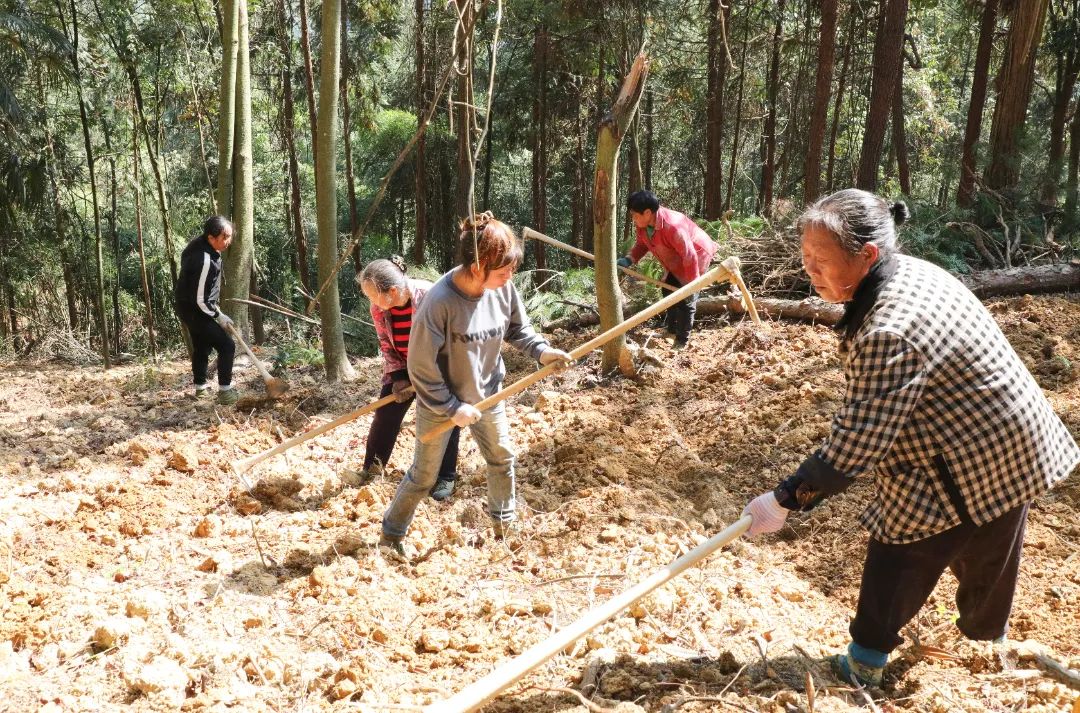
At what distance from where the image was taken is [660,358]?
6.90m

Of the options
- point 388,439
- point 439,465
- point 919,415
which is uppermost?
point 919,415

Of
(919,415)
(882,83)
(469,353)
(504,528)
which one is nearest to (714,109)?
(882,83)

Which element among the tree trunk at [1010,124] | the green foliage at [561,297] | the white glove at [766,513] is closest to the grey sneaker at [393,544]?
the white glove at [766,513]

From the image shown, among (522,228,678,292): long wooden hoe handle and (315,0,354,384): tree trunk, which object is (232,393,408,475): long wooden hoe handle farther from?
(315,0,354,384): tree trunk

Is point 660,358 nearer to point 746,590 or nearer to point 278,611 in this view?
point 746,590

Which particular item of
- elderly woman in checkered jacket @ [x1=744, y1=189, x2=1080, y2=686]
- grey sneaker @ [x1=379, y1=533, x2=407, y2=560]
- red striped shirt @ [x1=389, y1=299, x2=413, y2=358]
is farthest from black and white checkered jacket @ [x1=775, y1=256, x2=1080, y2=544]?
red striped shirt @ [x1=389, y1=299, x2=413, y2=358]

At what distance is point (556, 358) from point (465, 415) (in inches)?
23.5

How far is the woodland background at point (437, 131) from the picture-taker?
8.32 meters

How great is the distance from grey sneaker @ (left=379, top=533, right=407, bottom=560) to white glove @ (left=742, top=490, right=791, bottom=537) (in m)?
2.02

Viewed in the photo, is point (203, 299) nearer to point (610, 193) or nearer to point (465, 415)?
point (610, 193)

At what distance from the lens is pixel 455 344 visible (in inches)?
138

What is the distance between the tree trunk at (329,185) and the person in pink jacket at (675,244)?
266 centimetres

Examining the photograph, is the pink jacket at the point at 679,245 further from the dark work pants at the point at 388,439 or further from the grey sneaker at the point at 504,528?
the grey sneaker at the point at 504,528

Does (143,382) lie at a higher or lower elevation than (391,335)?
lower
